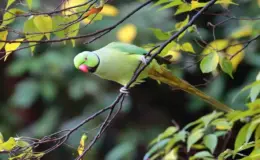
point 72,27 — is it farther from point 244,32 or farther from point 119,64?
point 244,32

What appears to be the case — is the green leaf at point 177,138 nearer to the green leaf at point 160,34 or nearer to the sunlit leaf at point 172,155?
the sunlit leaf at point 172,155

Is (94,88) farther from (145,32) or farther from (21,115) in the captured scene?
(21,115)

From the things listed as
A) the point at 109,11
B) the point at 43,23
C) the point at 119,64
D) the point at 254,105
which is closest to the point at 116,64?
the point at 119,64

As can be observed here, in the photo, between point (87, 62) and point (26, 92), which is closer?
point (87, 62)

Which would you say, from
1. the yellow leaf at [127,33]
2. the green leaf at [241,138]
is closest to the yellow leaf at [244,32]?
the yellow leaf at [127,33]

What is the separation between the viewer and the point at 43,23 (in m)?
0.80

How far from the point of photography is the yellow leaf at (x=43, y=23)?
792 millimetres

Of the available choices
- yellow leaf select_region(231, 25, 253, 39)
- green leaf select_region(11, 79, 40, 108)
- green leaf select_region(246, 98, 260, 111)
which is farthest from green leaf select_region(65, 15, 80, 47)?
green leaf select_region(11, 79, 40, 108)

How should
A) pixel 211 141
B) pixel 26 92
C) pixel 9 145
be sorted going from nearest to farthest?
pixel 9 145, pixel 211 141, pixel 26 92

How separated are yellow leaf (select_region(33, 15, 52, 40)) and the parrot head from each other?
66 mm

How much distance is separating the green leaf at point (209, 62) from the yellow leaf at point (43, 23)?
0.82ft

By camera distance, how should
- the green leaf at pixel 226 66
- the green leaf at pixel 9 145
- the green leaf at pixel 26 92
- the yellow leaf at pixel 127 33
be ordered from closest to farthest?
the green leaf at pixel 9 145, the green leaf at pixel 226 66, the yellow leaf at pixel 127 33, the green leaf at pixel 26 92

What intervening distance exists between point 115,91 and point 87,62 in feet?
4.31

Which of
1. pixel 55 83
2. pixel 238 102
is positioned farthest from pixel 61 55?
pixel 238 102
